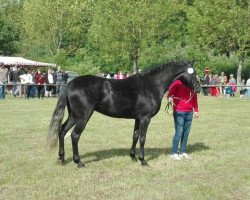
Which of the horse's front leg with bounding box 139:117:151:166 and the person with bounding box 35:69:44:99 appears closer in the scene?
the horse's front leg with bounding box 139:117:151:166

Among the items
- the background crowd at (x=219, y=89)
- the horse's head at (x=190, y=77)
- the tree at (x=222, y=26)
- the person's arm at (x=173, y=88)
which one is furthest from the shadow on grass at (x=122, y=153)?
the tree at (x=222, y=26)

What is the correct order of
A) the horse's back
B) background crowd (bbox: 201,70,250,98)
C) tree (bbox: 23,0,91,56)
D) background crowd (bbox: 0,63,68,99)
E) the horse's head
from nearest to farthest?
the horse's back < the horse's head < background crowd (bbox: 0,63,68,99) < background crowd (bbox: 201,70,250,98) < tree (bbox: 23,0,91,56)

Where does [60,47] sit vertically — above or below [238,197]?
above

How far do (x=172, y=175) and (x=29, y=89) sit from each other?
22.3 metres

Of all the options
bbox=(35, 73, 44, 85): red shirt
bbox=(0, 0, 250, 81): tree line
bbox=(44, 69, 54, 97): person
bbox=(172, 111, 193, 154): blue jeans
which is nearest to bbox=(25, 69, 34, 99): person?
bbox=(35, 73, 44, 85): red shirt

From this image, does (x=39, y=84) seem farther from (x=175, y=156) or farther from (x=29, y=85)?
(x=175, y=156)

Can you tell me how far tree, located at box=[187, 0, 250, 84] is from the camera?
4153cm

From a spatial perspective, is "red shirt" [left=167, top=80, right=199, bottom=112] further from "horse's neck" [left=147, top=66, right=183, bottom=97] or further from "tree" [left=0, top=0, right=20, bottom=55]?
"tree" [left=0, top=0, right=20, bottom=55]

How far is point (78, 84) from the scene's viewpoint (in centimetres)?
938

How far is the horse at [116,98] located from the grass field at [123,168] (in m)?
0.52

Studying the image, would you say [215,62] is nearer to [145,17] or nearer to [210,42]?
[210,42]

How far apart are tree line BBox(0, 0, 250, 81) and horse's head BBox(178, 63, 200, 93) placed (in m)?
24.8

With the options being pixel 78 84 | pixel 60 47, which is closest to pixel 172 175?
pixel 78 84

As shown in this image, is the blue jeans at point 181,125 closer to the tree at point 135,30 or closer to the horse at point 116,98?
the horse at point 116,98
